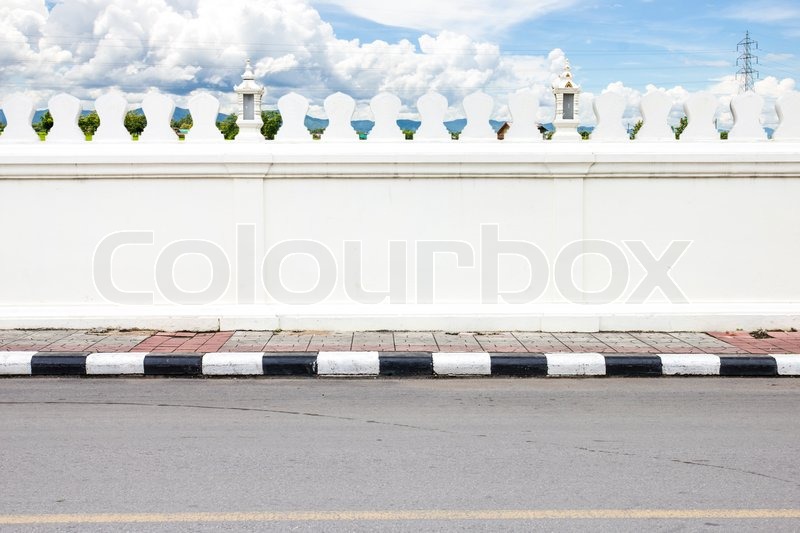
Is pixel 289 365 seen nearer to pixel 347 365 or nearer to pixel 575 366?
pixel 347 365

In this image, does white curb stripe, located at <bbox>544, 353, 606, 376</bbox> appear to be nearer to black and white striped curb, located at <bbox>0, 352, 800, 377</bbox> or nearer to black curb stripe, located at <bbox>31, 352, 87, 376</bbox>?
black and white striped curb, located at <bbox>0, 352, 800, 377</bbox>

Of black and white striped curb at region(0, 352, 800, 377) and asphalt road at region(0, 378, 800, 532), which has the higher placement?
black and white striped curb at region(0, 352, 800, 377)

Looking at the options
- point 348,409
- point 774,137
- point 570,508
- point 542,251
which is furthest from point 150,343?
point 774,137

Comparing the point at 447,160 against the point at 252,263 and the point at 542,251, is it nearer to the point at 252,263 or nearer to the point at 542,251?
the point at 542,251

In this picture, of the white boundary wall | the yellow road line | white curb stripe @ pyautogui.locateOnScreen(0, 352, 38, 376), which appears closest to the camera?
the yellow road line

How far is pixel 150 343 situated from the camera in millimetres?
7484

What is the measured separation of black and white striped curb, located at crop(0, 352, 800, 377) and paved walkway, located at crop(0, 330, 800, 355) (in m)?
0.26

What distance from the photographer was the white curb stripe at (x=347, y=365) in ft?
22.5

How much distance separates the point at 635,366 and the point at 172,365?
373cm

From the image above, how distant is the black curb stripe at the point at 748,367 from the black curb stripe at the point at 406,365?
7.80 feet

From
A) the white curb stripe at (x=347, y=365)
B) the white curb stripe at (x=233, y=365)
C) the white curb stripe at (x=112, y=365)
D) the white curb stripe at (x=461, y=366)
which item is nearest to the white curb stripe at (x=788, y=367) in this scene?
the white curb stripe at (x=461, y=366)

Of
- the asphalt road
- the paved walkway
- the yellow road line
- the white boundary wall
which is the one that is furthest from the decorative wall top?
the yellow road line

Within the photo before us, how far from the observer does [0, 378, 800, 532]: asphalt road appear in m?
3.83

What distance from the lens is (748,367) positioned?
22.7 feet
